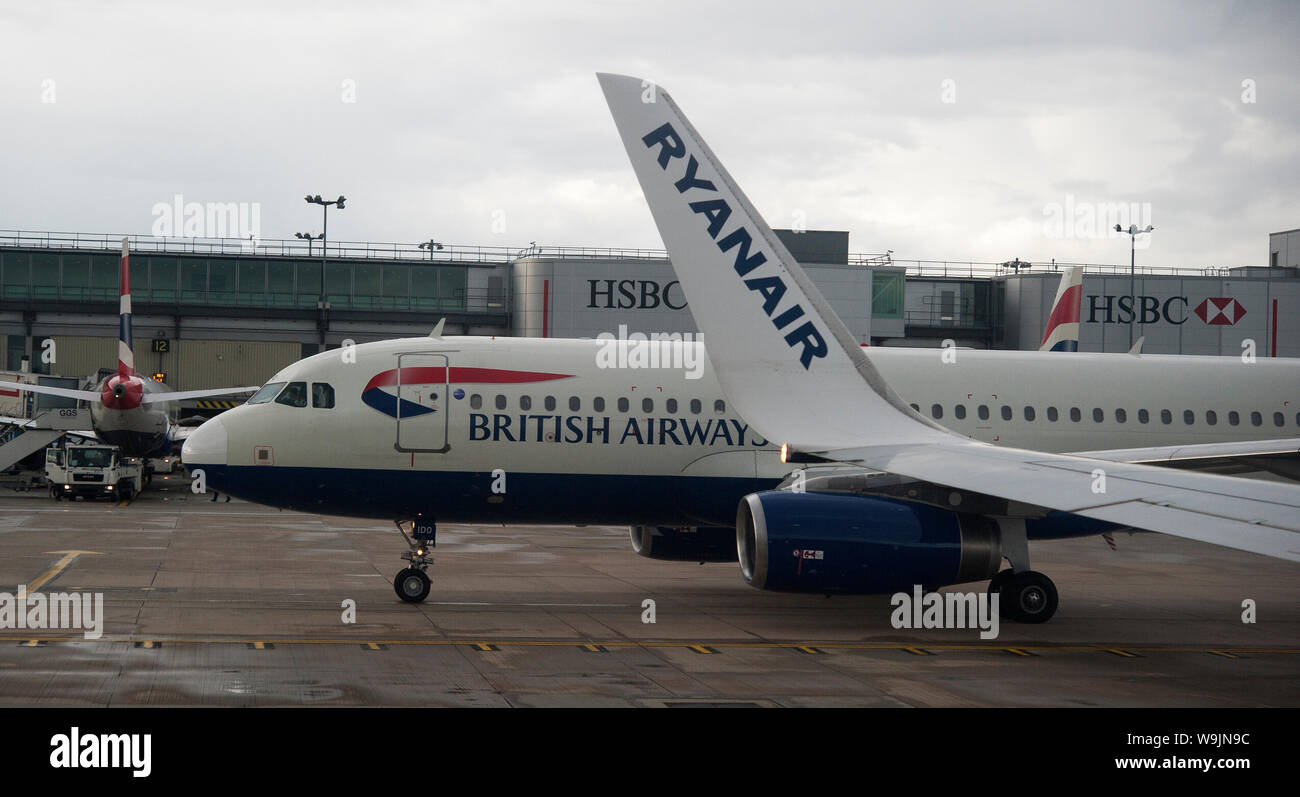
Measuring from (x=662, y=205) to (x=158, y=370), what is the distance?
166 feet

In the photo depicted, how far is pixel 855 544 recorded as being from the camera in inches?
663

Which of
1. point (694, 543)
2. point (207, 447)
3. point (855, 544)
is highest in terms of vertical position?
point (207, 447)

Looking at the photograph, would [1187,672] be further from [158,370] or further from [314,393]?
[158,370]

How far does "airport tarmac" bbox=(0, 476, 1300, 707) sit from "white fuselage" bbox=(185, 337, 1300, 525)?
179 centimetres

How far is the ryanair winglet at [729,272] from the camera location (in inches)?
656

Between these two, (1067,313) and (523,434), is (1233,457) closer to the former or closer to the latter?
(523,434)

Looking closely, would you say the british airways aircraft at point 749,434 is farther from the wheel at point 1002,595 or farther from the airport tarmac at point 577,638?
the airport tarmac at point 577,638

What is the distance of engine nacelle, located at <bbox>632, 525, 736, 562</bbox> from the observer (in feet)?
73.5

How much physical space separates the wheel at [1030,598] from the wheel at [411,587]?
920cm

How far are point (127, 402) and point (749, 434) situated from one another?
30463 mm

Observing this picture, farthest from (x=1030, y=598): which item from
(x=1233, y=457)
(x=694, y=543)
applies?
(x=694, y=543)

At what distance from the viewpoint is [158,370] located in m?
61.2

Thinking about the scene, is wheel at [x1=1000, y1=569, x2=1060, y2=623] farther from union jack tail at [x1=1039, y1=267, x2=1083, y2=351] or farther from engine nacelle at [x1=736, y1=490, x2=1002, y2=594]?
union jack tail at [x1=1039, y1=267, x2=1083, y2=351]

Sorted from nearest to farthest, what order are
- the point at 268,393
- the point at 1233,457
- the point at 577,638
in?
the point at 577,638 < the point at 1233,457 < the point at 268,393
